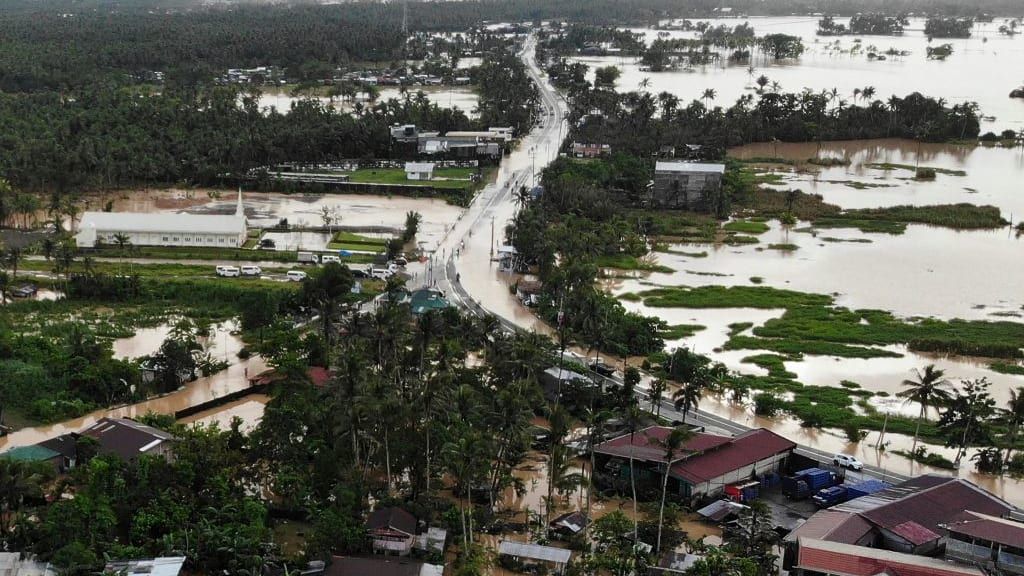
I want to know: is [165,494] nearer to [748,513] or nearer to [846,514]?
[748,513]

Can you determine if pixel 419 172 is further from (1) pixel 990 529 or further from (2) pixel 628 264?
(1) pixel 990 529

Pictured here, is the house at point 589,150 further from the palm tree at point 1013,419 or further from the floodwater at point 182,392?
the palm tree at point 1013,419

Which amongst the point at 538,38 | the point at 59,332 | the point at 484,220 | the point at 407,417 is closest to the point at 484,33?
→ the point at 538,38

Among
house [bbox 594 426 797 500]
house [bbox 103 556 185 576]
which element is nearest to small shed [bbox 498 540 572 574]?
house [bbox 594 426 797 500]

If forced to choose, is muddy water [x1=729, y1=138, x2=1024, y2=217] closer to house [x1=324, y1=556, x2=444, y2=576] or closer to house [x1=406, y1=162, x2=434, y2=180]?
house [x1=406, y1=162, x2=434, y2=180]

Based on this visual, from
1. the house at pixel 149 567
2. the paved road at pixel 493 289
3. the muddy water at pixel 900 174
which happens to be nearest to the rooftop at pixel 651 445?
the paved road at pixel 493 289

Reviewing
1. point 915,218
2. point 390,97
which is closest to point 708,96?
point 390,97
